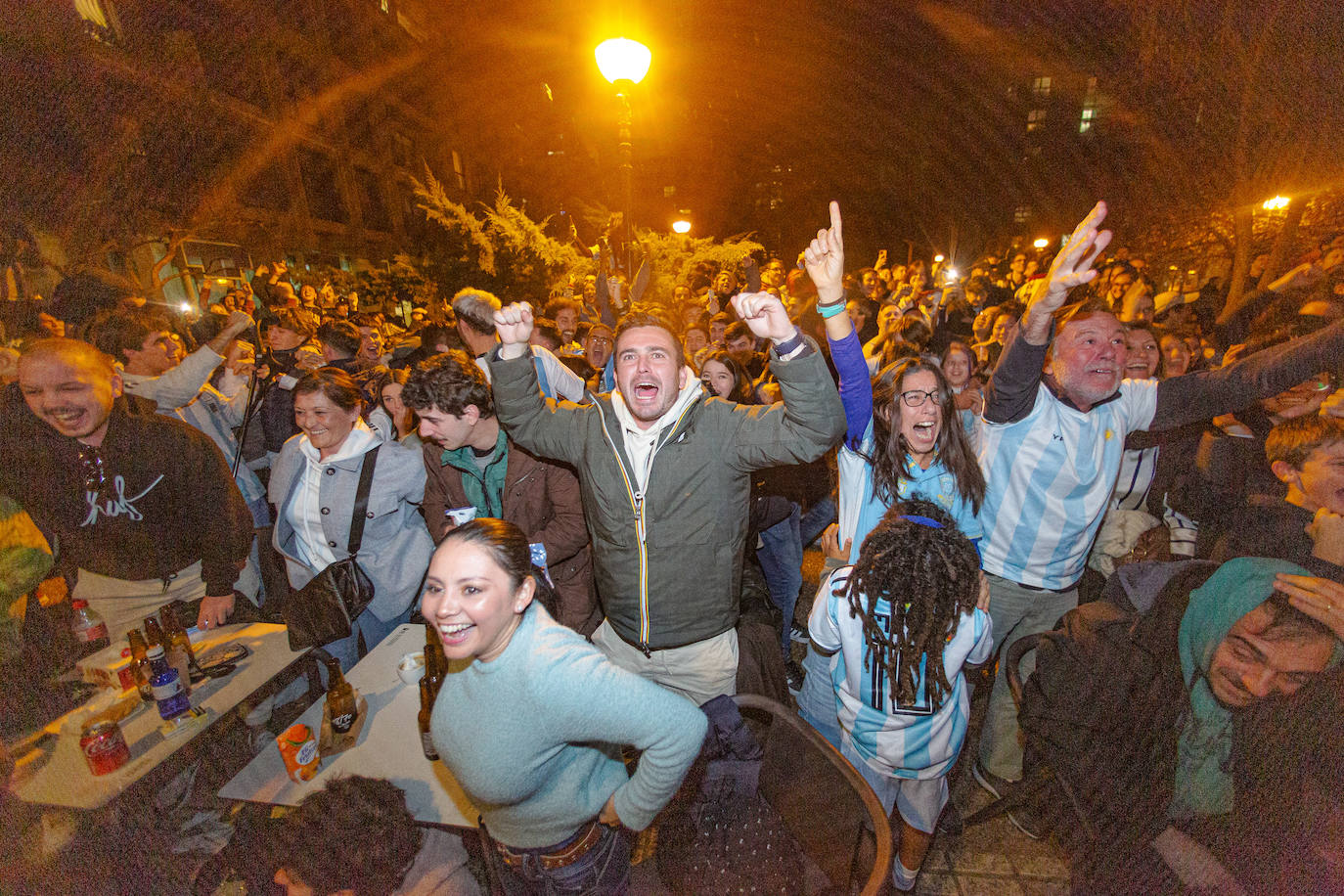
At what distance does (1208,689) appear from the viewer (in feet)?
6.17

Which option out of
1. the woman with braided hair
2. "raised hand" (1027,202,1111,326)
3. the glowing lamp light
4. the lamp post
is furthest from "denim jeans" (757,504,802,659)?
the glowing lamp light

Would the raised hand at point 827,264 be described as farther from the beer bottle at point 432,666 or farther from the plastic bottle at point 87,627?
the plastic bottle at point 87,627

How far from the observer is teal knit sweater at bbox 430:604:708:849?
150 centimetres

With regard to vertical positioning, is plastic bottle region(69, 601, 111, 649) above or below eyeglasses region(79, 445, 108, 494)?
below

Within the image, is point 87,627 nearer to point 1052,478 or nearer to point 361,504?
point 361,504

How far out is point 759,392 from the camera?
4598mm

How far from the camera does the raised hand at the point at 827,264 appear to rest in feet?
6.53

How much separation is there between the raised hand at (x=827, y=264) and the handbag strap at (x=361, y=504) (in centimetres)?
265

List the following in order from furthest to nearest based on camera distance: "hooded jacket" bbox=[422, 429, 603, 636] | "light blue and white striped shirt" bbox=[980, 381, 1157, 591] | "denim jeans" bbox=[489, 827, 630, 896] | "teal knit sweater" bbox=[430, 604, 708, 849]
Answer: "hooded jacket" bbox=[422, 429, 603, 636]
"light blue and white striped shirt" bbox=[980, 381, 1157, 591]
"denim jeans" bbox=[489, 827, 630, 896]
"teal knit sweater" bbox=[430, 604, 708, 849]

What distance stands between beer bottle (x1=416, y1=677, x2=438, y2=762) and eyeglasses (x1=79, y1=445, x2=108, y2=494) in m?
2.19

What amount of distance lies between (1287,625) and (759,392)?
330 centimetres

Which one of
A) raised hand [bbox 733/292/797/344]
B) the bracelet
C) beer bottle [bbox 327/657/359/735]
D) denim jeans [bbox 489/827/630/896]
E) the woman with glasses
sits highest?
raised hand [bbox 733/292/797/344]

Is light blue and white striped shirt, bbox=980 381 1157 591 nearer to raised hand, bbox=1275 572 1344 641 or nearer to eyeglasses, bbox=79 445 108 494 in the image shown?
raised hand, bbox=1275 572 1344 641

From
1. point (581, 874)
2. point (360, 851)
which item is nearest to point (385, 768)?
point (360, 851)
